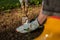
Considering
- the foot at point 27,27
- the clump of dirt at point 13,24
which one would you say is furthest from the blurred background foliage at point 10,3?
the foot at point 27,27

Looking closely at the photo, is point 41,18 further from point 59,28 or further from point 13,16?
point 59,28

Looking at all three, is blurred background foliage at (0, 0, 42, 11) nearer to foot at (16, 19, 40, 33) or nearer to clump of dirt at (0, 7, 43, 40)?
clump of dirt at (0, 7, 43, 40)

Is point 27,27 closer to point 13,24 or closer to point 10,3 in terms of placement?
point 13,24

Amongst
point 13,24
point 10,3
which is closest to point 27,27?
point 13,24

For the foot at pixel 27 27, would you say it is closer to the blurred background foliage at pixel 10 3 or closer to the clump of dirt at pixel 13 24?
the clump of dirt at pixel 13 24

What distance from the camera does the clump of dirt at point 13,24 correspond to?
3334 mm

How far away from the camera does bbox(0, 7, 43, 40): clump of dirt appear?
3.33 m

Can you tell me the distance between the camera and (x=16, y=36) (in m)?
3.35

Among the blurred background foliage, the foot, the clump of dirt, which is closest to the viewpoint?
the clump of dirt

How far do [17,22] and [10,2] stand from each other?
38.5 inches

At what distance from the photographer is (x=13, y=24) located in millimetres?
3744

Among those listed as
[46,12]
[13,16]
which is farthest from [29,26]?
[46,12]

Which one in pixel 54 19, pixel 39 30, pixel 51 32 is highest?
pixel 54 19

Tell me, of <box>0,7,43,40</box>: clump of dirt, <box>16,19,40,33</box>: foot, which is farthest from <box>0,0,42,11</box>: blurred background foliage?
<box>16,19,40,33</box>: foot
